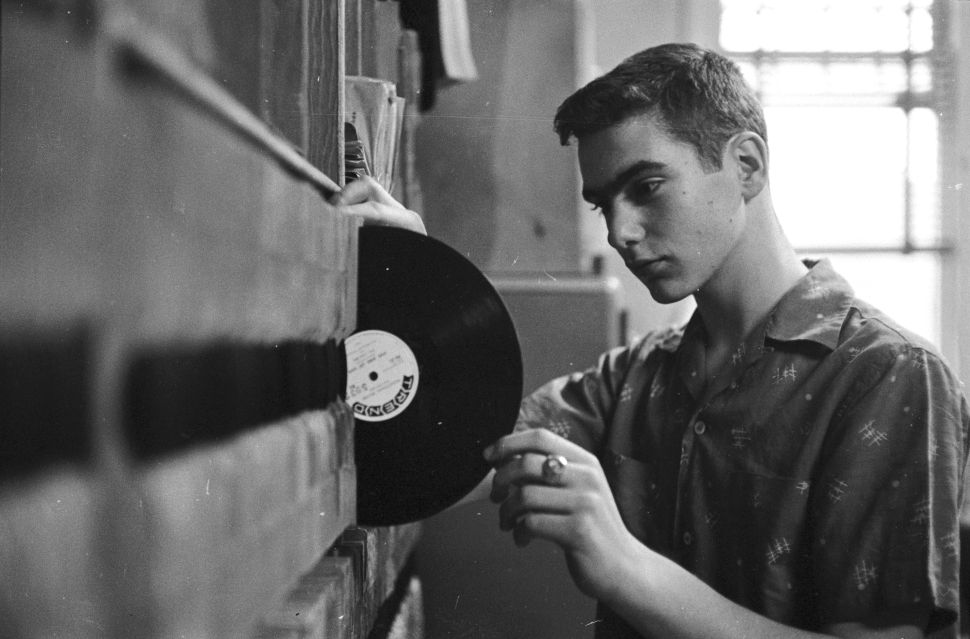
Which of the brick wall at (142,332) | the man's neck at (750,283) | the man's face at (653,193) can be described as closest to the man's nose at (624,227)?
the man's face at (653,193)

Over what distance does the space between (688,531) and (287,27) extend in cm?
55

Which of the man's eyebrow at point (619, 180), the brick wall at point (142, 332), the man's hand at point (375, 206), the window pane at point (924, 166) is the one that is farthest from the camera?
the window pane at point (924, 166)

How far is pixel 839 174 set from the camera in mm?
822

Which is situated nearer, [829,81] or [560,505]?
[560,505]

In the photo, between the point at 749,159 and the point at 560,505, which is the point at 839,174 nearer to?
the point at 749,159

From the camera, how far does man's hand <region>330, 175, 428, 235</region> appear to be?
566mm

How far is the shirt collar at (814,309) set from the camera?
759mm

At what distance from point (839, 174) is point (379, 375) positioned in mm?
510

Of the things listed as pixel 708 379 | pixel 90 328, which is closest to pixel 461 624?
pixel 708 379

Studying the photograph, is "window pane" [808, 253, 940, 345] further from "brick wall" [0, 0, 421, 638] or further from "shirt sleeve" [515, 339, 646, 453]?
"brick wall" [0, 0, 421, 638]

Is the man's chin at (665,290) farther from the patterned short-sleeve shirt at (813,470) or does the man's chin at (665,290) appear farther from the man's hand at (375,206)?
the man's hand at (375,206)

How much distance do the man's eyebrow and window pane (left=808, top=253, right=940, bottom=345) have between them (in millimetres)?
233

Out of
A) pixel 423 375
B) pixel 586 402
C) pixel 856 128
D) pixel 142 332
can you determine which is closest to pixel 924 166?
pixel 856 128

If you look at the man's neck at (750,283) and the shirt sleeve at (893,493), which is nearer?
the shirt sleeve at (893,493)
